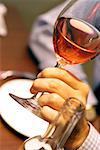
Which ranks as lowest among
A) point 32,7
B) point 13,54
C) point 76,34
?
point 32,7

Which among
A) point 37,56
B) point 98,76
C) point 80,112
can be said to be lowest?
point 98,76

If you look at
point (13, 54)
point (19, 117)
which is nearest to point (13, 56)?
point (13, 54)

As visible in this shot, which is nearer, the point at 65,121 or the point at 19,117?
the point at 65,121

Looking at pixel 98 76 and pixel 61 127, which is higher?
pixel 61 127

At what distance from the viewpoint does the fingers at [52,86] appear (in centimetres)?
55

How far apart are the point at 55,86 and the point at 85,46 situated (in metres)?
0.08

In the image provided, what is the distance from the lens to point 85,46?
0.57 metres

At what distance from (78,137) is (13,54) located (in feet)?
1.32

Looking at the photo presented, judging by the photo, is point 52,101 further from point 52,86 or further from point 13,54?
point 13,54

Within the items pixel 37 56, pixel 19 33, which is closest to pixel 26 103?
pixel 37 56

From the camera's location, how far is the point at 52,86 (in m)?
0.55

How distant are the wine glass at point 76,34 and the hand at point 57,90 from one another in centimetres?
3

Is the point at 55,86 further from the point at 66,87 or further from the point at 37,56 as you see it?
the point at 37,56

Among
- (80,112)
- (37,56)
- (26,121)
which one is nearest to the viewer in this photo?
(80,112)
